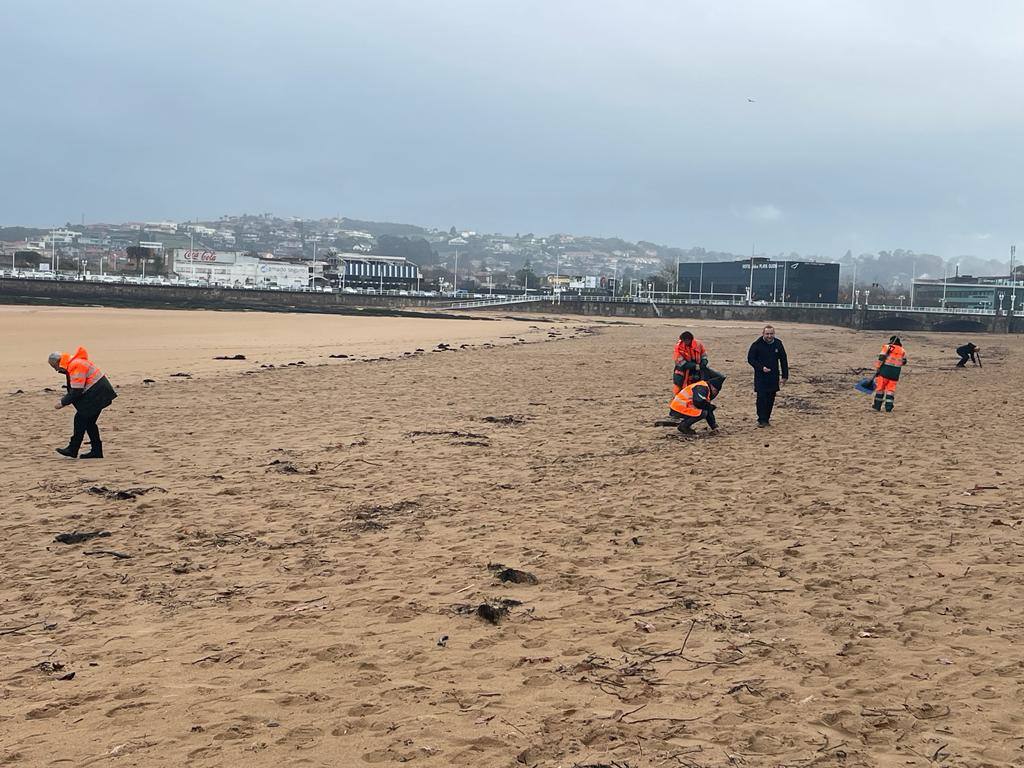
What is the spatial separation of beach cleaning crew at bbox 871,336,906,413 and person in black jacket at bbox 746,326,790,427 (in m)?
2.98

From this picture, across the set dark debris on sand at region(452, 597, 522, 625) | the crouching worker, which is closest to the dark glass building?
the crouching worker

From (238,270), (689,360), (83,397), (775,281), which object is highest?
(775,281)

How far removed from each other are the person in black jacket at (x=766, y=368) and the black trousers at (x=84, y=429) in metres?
8.86

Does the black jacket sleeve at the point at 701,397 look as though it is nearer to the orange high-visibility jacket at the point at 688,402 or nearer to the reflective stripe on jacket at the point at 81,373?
the orange high-visibility jacket at the point at 688,402

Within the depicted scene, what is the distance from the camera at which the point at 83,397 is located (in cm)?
1061

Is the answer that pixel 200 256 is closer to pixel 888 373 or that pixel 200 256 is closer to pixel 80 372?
pixel 888 373

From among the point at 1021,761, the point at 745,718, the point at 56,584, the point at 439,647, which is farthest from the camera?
the point at 56,584

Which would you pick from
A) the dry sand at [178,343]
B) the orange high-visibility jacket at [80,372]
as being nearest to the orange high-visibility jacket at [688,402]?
the orange high-visibility jacket at [80,372]

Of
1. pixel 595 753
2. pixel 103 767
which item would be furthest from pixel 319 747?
pixel 595 753

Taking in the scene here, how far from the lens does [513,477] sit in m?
9.95

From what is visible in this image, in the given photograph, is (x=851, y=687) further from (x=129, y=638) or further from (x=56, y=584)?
(x=56, y=584)

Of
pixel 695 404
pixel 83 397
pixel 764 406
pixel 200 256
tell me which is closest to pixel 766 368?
pixel 764 406

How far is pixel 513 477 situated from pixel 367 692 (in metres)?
5.43

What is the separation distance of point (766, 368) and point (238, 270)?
→ 142 metres
